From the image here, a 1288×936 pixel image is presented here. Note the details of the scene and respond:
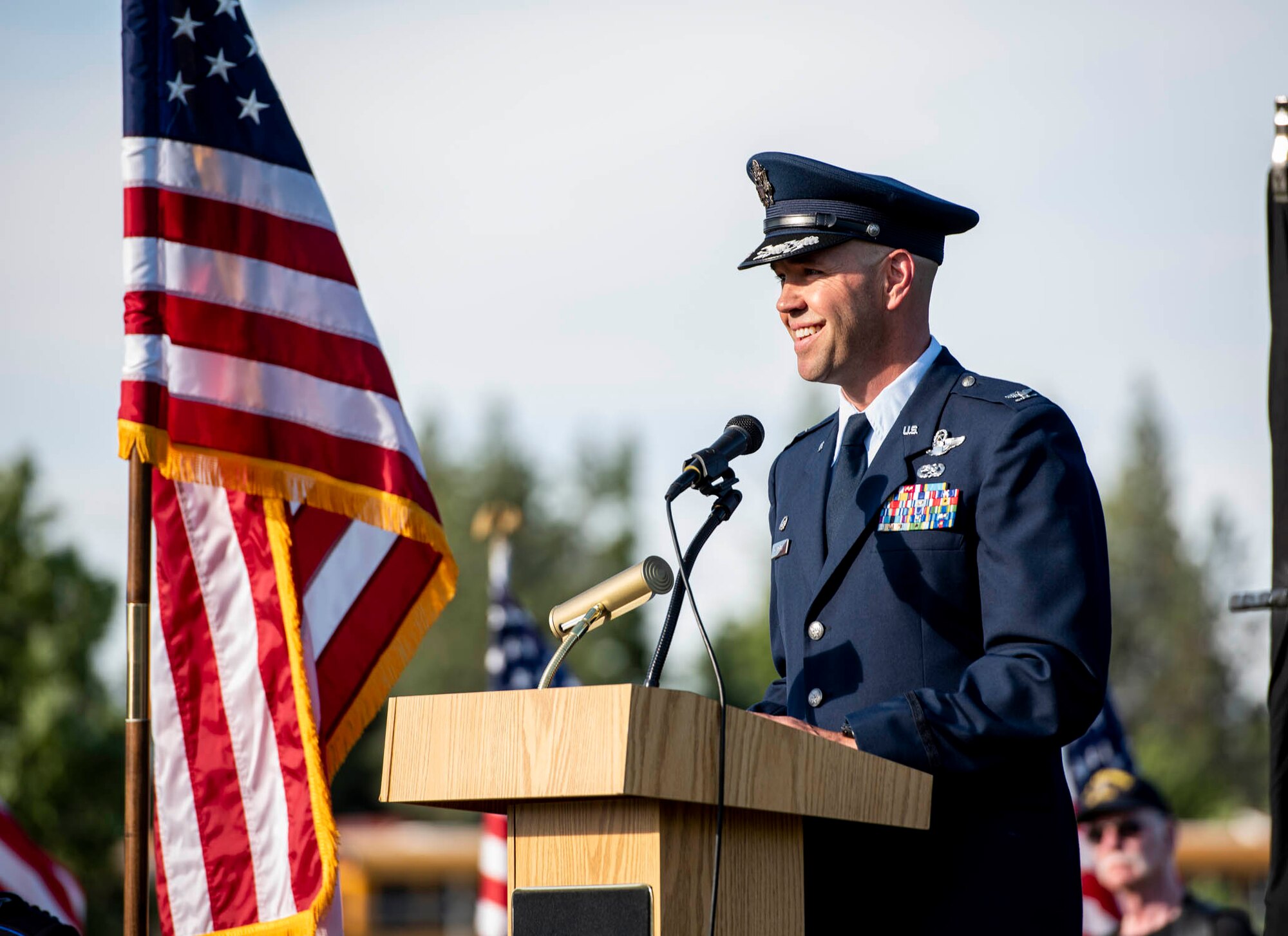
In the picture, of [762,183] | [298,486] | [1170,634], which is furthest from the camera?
[1170,634]

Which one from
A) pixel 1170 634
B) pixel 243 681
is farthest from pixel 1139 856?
pixel 1170 634

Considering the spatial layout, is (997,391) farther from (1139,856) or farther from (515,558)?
(515,558)

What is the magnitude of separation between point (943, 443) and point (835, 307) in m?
0.37

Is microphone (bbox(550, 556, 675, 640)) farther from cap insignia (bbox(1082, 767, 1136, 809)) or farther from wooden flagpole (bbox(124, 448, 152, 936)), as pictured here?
cap insignia (bbox(1082, 767, 1136, 809))

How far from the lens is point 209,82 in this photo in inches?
184

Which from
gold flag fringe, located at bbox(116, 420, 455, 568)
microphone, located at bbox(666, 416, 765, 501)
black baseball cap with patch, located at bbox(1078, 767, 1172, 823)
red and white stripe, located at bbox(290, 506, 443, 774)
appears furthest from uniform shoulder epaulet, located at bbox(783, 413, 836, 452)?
black baseball cap with patch, located at bbox(1078, 767, 1172, 823)

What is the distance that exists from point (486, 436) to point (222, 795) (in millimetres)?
43614

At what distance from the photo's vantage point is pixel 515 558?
4672 cm

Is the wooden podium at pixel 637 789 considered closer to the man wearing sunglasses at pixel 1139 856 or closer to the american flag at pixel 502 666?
the man wearing sunglasses at pixel 1139 856

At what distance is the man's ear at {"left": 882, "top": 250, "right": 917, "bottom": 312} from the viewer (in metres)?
3.17

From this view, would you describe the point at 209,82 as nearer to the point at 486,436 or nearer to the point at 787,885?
the point at 787,885

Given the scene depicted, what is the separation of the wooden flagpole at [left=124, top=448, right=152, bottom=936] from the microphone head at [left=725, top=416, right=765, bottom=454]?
6.07ft

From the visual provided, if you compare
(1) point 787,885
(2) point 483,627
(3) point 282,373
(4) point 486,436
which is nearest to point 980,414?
(1) point 787,885

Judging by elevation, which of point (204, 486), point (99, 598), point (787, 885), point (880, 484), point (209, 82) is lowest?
point (787, 885)
